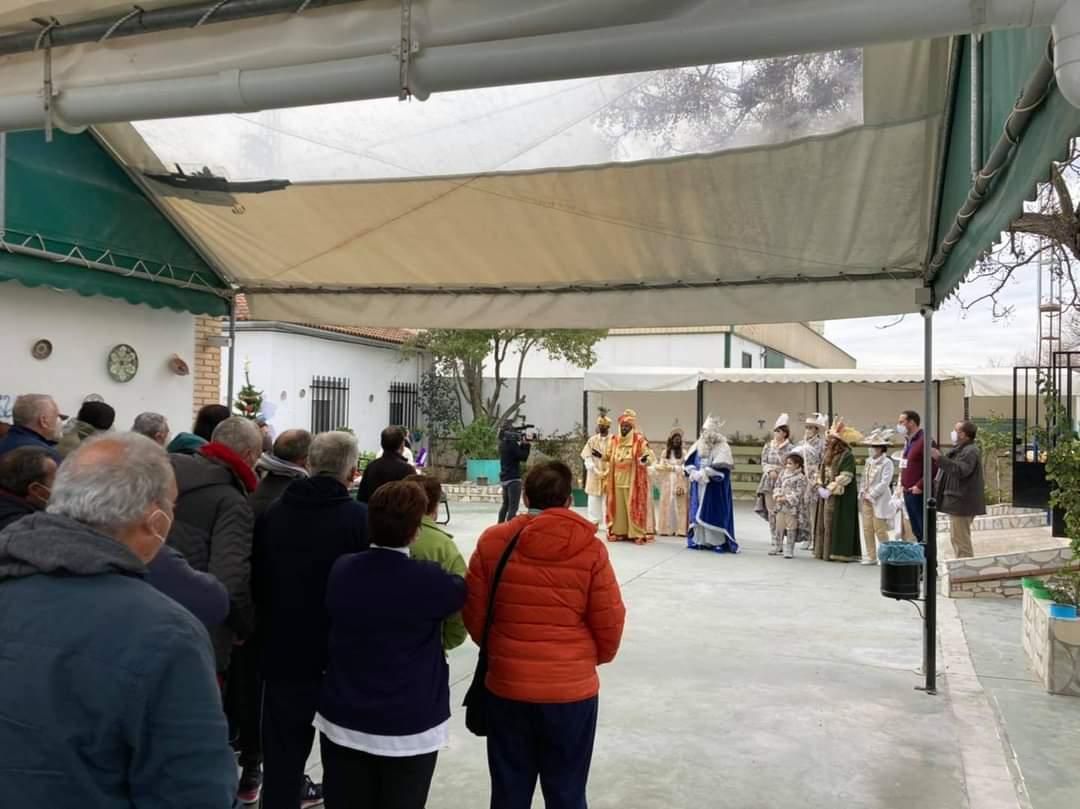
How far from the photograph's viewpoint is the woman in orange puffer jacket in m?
2.92

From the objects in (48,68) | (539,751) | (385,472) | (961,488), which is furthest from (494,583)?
(961,488)

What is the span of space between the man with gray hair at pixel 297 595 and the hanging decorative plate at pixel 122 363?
14.9 feet

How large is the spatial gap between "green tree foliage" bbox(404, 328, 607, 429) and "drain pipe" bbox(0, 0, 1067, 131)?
16103 millimetres

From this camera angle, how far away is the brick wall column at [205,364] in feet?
26.3

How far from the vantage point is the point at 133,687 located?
1405mm

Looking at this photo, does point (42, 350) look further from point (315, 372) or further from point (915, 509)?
point (315, 372)

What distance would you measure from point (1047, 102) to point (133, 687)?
7.68 ft

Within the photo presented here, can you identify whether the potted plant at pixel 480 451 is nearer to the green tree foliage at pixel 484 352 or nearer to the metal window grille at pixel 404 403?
the green tree foliage at pixel 484 352

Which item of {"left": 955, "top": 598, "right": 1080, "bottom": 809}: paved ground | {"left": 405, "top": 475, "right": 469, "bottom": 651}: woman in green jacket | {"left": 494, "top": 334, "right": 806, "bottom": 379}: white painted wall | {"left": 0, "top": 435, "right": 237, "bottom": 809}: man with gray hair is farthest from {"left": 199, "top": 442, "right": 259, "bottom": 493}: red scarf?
{"left": 494, "top": 334, "right": 806, "bottom": 379}: white painted wall

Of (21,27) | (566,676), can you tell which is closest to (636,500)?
(566,676)

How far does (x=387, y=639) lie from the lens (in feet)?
8.82

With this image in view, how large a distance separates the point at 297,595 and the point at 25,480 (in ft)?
3.21

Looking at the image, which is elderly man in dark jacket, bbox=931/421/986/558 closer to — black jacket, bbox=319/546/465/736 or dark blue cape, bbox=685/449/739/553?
dark blue cape, bbox=685/449/739/553

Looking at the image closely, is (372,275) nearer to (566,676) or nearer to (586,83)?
(586,83)
